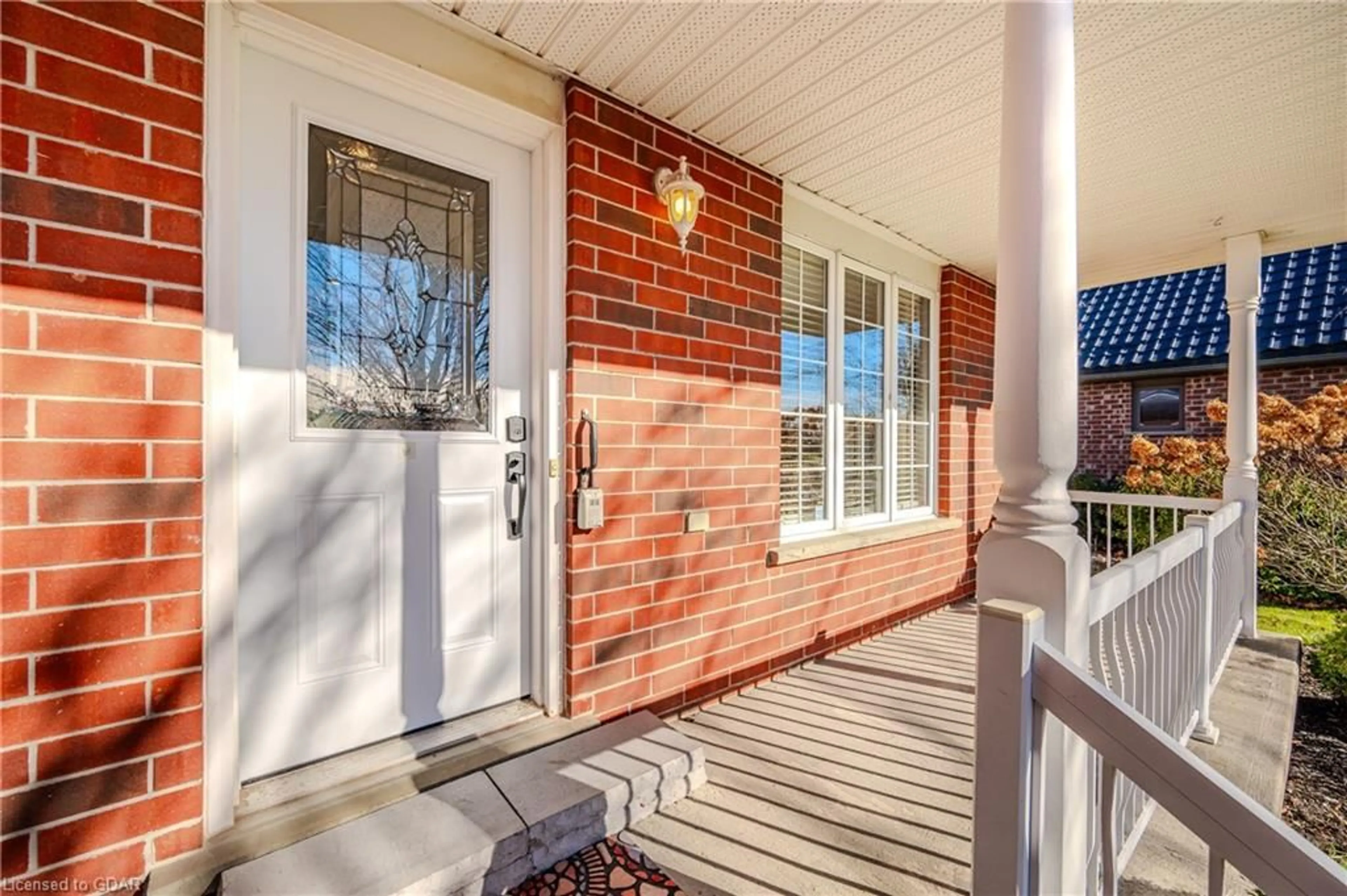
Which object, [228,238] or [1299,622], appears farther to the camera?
[1299,622]

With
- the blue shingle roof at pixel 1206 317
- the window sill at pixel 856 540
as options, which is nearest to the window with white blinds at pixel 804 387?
the window sill at pixel 856 540

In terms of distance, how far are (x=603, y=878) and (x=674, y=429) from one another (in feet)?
5.22

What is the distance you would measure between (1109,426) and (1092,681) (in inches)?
344

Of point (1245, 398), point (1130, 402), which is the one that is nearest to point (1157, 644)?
point (1245, 398)

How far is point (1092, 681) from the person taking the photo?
1.07 meters

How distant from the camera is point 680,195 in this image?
2395mm

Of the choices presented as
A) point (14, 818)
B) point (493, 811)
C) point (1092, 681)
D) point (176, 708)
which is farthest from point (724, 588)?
point (14, 818)

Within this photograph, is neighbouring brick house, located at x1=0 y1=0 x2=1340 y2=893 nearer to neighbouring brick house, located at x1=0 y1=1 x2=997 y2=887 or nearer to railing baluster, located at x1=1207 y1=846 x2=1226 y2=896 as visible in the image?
neighbouring brick house, located at x1=0 y1=1 x2=997 y2=887

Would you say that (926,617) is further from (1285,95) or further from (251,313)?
(251,313)

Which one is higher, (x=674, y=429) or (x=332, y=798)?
(x=674, y=429)

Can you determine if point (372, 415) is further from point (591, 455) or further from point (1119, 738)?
point (1119, 738)

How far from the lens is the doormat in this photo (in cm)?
156

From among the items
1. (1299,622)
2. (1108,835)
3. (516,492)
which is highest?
(516,492)

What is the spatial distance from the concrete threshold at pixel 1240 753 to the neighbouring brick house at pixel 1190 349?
458 cm
